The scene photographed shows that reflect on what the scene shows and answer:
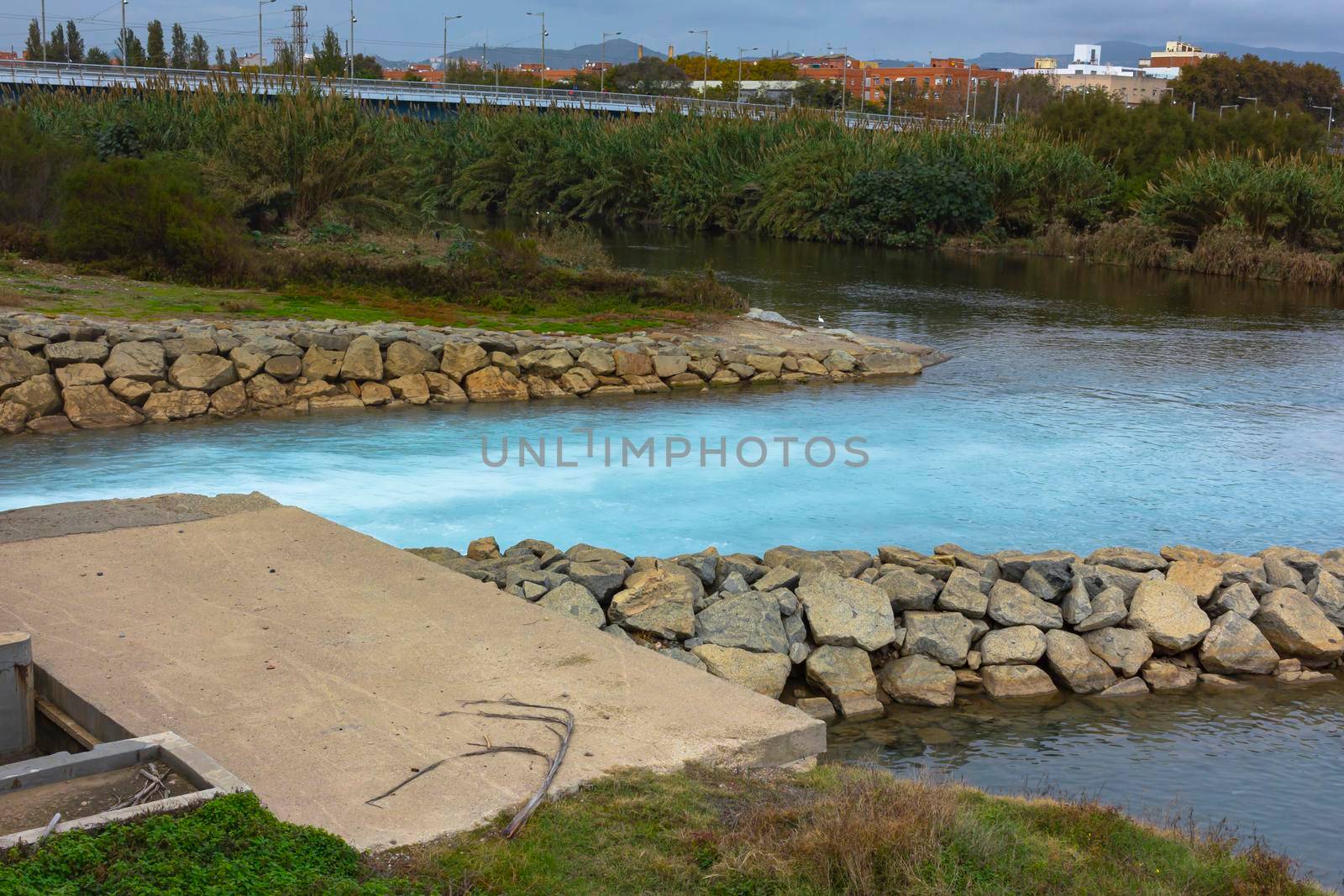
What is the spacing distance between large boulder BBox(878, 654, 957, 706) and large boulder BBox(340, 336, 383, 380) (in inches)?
313

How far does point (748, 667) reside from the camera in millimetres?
6414

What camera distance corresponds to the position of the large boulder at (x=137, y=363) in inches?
477

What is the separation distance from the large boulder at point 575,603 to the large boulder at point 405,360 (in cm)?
726

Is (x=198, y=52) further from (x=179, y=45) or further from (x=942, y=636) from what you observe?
(x=942, y=636)

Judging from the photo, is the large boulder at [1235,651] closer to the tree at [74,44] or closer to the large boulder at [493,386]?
the large boulder at [493,386]

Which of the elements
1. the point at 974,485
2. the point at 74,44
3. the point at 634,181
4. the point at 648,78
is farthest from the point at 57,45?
the point at 974,485

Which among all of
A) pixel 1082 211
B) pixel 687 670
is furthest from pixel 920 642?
pixel 1082 211

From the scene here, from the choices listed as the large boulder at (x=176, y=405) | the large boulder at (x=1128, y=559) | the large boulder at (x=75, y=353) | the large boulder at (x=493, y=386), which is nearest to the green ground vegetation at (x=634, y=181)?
the large boulder at (x=493, y=386)

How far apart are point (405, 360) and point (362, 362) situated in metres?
0.47

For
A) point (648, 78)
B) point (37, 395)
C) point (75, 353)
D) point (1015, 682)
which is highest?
point (648, 78)

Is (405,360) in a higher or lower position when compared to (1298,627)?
higher

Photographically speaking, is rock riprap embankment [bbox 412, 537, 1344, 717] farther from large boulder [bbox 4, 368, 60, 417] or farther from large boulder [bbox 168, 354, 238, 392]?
large boulder [bbox 4, 368, 60, 417]

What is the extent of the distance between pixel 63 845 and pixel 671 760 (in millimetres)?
1870

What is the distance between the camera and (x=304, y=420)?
1242cm
